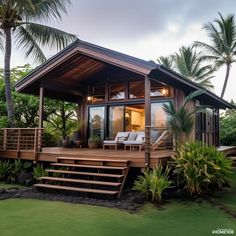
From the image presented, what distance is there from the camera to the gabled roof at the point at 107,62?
776 cm

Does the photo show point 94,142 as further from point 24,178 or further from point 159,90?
point 24,178

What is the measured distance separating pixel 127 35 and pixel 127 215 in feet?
47.2

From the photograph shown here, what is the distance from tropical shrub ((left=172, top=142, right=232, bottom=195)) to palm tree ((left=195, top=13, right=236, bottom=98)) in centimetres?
1578

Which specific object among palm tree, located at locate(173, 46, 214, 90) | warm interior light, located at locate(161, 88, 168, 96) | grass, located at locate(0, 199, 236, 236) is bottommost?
grass, located at locate(0, 199, 236, 236)

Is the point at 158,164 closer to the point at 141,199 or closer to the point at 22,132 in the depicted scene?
the point at 141,199

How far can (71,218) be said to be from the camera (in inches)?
200

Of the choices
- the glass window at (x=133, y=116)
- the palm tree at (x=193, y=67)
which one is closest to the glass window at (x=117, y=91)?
the glass window at (x=133, y=116)

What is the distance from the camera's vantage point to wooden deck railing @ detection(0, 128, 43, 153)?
9266mm

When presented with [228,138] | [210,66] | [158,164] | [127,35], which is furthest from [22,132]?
[210,66]

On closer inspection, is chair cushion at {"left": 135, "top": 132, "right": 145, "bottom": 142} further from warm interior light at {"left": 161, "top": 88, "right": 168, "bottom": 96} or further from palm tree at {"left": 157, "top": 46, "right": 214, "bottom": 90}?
palm tree at {"left": 157, "top": 46, "right": 214, "bottom": 90}

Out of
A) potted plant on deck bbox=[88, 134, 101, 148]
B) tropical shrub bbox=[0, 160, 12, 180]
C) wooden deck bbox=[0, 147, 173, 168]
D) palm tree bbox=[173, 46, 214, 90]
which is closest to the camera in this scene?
wooden deck bbox=[0, 147, 173, 168]

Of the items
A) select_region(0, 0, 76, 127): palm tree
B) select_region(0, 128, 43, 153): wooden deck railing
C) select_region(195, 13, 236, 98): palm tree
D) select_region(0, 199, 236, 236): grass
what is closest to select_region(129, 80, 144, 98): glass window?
select_region(0, 0, 76, 127): palm tree

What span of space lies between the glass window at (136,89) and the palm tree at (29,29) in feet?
11.1

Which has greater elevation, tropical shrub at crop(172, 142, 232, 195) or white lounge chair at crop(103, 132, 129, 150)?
white lounge chair at crop(103, 132, 129, 150)
